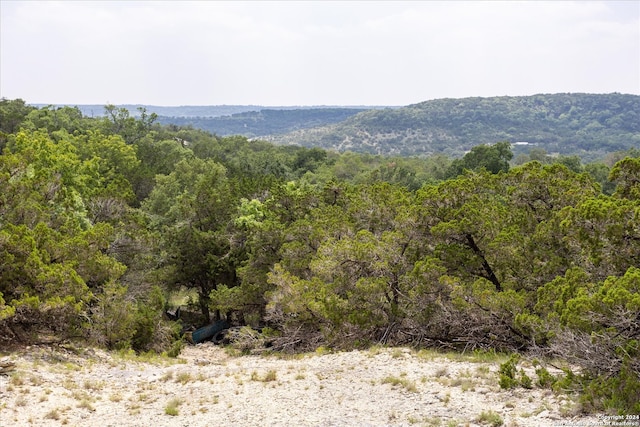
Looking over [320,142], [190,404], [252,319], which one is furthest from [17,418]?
[320,142]

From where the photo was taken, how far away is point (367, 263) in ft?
53.3

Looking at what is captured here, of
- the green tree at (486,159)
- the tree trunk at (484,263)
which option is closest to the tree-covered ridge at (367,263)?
the tree trunk at (484,263)

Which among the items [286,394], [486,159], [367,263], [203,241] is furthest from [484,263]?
[486,159]

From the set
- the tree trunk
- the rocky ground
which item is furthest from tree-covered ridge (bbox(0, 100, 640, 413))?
the rocky ground

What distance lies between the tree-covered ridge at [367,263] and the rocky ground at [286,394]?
1176 millimetres

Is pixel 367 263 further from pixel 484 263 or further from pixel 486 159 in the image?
pixel 486 159

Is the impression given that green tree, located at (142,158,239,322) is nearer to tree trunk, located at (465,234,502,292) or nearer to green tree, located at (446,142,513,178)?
tree trunk, located at (465,234,502,292)

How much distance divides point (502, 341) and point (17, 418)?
34.3ft

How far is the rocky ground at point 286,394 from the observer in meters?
8.91

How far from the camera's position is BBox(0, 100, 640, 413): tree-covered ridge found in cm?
924

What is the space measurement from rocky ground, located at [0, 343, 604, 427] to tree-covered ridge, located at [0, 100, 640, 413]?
118 centimetres

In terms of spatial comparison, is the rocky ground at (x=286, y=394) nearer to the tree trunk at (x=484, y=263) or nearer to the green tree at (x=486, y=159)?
the tree trunk at (x=484, y=263)

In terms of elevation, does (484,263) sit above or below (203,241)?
above

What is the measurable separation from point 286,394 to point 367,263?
6329mm
